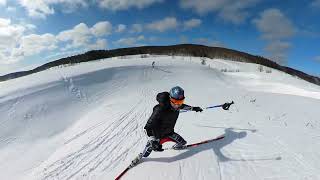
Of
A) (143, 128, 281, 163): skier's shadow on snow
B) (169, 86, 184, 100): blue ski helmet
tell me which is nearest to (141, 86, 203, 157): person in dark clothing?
(169, 86, 184, 100): blue ski helmet

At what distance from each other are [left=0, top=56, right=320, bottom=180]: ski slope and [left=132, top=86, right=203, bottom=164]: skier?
1.05 ft

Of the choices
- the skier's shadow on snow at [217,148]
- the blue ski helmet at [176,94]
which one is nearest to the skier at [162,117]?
the blue ski helmet at [176,94]

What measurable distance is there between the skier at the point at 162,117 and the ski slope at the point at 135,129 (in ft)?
1.05

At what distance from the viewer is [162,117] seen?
22.9 ft

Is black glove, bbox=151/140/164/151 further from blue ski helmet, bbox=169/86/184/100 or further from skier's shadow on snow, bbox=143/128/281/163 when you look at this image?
blue ski helmet, bbox=169/86/184/100

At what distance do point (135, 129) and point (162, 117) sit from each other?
8.23ft

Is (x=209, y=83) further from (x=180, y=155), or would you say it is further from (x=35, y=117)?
(x=180, y=155)

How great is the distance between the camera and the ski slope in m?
6.73

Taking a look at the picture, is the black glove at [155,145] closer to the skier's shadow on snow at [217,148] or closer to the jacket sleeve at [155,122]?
the jacket sleeve at [155,122]

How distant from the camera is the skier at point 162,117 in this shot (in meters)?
6.86

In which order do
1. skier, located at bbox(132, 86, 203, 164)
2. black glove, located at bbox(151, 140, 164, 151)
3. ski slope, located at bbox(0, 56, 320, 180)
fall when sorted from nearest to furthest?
ski slope, located at bbox(0, 56, 320, 180) → skier, located at bbox(132, 86, 203, 164) → black glove, located at bbox(151, 140, 164, 151)

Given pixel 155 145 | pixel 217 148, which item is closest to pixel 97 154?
pixel 155 145

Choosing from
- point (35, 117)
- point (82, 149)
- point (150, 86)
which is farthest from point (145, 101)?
point (82, 149)

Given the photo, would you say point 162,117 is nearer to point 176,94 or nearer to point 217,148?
point 176,94
